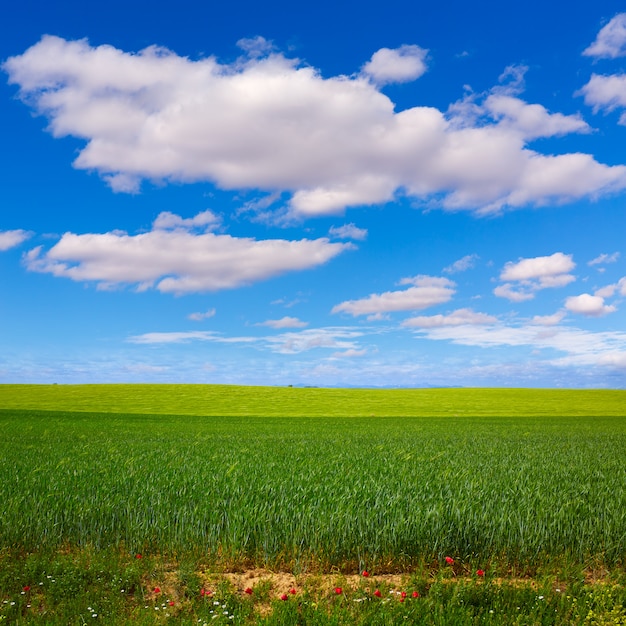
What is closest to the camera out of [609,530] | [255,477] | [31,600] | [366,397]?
[31,600]

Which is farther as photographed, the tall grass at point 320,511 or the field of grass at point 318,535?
the tall grass at point 320,511

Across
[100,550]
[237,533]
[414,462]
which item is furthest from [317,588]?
[414,462]

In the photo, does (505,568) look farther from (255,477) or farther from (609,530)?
(255,477)

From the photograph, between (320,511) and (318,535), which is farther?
(320,511)

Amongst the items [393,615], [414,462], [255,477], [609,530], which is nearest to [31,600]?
[393,615]

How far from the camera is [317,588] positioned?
712 centimetres

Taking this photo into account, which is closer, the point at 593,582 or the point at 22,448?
the point at 593,582

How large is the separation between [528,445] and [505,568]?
1858 centimetres

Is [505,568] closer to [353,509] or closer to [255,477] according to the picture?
[353,509]

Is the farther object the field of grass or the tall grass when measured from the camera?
the tall grass

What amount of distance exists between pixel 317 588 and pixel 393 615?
1.18 m

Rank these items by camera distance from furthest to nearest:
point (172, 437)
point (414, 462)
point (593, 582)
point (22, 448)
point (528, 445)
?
point (172, 437)
point (528, 445)
point (22, 448)
point (414, 462)
point (593, 582)

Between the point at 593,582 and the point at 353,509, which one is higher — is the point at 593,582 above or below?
below

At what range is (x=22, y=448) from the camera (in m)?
21.4
